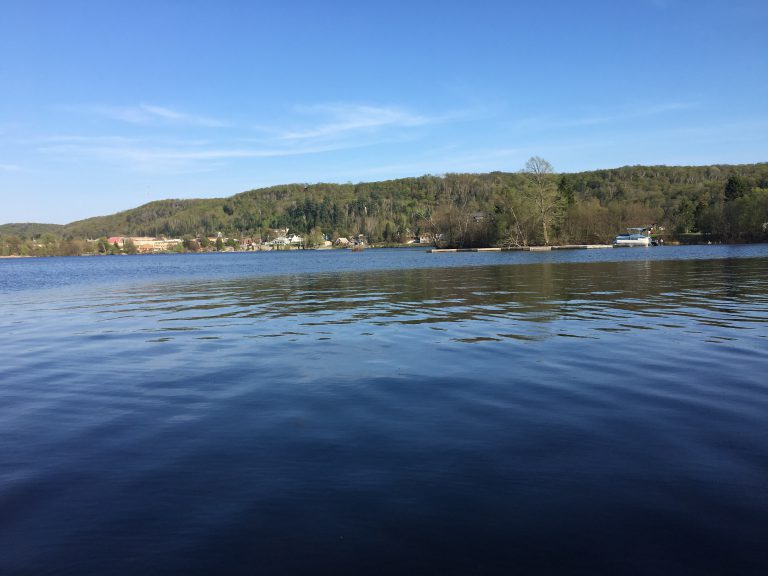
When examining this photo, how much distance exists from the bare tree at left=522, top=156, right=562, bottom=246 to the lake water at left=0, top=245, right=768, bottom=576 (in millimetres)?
92379

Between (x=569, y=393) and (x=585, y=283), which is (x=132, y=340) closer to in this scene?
(x=569, y=393)

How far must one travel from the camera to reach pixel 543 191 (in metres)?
101

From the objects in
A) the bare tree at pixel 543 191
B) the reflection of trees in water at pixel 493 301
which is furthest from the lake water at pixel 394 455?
the bare tree at pixel 543 191

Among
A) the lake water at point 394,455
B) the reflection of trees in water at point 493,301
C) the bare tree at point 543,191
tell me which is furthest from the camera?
the bare tree at point 543,191

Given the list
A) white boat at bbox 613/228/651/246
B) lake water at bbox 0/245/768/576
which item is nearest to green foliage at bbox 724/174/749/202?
white boat at bbox 613/228/651/246

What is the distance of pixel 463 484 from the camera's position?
5.34 m

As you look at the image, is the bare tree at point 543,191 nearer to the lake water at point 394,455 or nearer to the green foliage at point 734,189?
the green foliage at point 734,189

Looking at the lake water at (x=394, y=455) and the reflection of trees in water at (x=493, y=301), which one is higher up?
the lake water at (x=394, y=455)

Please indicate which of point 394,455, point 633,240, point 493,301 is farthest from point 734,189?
point 394,455

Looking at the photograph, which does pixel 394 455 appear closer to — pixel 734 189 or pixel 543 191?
pixel 543 191

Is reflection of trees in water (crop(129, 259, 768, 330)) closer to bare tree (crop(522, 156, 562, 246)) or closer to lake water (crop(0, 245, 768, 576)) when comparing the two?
lake water (crop(0, 245, 768, 576))

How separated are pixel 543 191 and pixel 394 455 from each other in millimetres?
101815

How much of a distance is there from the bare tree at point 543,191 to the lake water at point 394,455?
92379mm

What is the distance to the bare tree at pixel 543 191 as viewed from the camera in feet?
334
